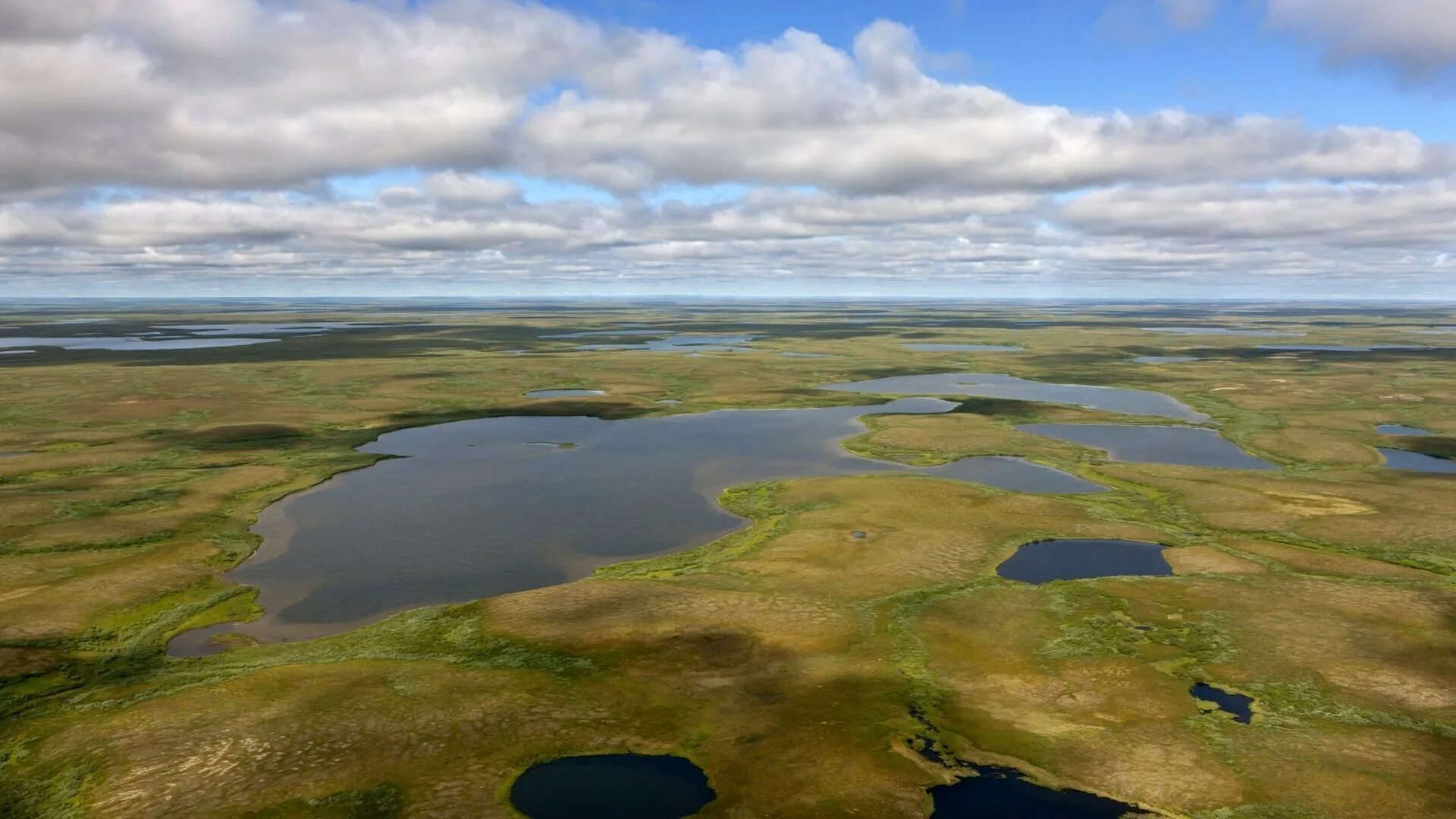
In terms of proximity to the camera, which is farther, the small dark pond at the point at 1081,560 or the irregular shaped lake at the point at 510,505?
the small dark pond at the point at 1081,560

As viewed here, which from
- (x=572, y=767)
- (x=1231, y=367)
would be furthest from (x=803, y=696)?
(x=1231, y=367)

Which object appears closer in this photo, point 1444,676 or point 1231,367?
point 1444,676

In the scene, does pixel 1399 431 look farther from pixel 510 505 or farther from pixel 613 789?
pixel 613 789

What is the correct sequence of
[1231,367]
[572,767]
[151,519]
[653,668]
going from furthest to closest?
[1231,367] < [151,519] < [653,668] < [572,767]

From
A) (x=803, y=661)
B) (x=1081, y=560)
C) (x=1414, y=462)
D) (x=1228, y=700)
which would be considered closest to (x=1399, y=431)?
(x=1414, y=462)

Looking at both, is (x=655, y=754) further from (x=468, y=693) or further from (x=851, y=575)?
(x=851, y=575)

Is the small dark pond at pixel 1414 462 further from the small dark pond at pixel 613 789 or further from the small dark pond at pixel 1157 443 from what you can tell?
the small dark pond at pixel 613 789

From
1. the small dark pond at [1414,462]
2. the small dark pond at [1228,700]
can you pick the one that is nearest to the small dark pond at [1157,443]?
the small dark pond at [1414,462]
